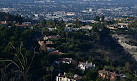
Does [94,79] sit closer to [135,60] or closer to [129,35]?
[135,60]

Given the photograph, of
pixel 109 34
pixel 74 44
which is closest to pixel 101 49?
pixel 74 44

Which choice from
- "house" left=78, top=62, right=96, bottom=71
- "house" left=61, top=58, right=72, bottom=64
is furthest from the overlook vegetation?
"house" left=61, top=58, right=72, bottom=64

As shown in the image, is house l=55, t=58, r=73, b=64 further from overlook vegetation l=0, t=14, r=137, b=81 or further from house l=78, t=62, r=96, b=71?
house l=78, t=62, r=96, b=71

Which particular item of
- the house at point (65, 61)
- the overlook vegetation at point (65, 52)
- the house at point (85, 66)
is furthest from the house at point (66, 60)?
the house at point (85, 66)

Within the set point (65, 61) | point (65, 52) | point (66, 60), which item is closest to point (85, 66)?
point (65, 61)

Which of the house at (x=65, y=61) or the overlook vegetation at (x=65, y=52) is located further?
the house at (x=65, y=61)

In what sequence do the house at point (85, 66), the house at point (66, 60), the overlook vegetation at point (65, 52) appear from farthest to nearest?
1. the house at point (66, 60)
2. the house at point (85, 66)
3. the overlook vegetation at point (65, 52)

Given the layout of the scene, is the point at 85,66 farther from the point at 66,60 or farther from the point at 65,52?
the point at 65,52

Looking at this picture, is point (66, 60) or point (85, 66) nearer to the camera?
point (85, 66)

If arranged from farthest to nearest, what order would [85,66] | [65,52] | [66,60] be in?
1. [65,52]
2. [66,60]
3. [85,66]

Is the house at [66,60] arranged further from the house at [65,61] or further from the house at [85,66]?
the house at [85,66]

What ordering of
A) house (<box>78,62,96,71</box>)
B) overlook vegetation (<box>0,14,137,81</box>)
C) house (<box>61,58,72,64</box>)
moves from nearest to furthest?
overlook vegetation (<box>0,14,137,81</box>) < house (<box>78,62,96,71</box>) < house (<box>61,58,72,64</box>)
